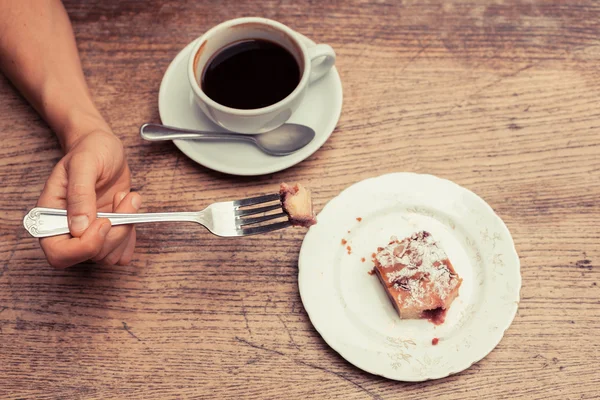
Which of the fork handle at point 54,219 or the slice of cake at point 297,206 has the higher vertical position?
the fork handle at point 54,219

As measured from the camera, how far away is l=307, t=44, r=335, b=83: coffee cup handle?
1.29 m

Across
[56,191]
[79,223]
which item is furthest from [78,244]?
[56,191]

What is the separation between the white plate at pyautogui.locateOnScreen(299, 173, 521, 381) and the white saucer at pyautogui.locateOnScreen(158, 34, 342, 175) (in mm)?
176

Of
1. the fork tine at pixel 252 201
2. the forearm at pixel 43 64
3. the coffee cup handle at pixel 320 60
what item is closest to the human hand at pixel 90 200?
the forearm at pixel 43 64

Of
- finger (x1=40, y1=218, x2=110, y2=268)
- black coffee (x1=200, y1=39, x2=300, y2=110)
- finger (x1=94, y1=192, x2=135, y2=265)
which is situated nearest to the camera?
finger (x1=40, y1=218, x2=110, y2=268)

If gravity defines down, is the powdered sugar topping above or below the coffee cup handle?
below

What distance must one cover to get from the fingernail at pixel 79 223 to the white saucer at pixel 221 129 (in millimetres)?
334

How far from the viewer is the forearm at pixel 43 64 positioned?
134 centimetres

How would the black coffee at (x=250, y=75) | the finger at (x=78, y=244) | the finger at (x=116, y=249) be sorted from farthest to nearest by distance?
the black coffee at (x=250, y=75) → the finger at (x=116, y=249) → the finger at (x=78, y=244)

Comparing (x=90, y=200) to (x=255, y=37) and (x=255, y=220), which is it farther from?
(x=255, y=37)

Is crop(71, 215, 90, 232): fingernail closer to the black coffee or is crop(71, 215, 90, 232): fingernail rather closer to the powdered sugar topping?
the black coffee

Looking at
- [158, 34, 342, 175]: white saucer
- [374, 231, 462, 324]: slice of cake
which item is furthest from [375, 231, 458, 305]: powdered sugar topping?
[158, 34, 342, 175]: white saucer

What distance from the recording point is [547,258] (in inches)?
50.2

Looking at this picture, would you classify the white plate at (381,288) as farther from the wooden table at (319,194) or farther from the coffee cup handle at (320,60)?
the coffee cup handle at (320,60)
